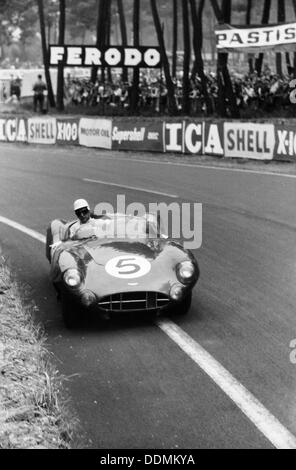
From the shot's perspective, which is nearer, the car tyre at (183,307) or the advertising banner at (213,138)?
the car tyre at (183,307)

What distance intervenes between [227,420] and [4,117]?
30.1 meters

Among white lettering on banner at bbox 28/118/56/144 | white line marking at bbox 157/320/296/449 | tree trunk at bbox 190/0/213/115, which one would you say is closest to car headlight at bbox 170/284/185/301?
white line marking at bbox 157/320/296/449

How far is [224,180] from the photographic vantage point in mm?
19750

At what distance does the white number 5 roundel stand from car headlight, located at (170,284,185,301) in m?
0.32

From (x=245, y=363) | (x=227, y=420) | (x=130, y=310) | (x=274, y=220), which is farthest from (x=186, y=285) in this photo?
(x=274, y=220)

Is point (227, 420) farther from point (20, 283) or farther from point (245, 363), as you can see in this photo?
point (20, 283)

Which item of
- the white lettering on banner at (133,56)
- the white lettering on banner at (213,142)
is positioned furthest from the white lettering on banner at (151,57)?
the white lettering on banner at (213,142)

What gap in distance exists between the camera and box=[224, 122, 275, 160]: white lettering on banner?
73.2 ft

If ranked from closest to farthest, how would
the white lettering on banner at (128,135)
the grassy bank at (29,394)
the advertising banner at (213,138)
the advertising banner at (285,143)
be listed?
the grassy bank at (29,394), the advertising banner at (285,143), the advertising banner at (213,138), the white lettering on banner at (128,135)

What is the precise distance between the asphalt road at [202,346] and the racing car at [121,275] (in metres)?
0.25

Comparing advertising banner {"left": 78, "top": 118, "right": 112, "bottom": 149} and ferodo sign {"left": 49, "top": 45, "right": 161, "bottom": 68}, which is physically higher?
ferodo sign {"left": 49, "top": 45, "right": 161, "bottom": 68}

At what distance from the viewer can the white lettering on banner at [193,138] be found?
2509 cm

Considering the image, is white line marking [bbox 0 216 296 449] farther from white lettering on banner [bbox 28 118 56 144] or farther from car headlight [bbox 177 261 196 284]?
white lettering on banner [bbox 28 118 56 144]

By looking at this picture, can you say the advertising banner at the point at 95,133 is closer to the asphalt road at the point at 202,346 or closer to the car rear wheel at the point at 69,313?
the asphalt road at the point at 202,346
